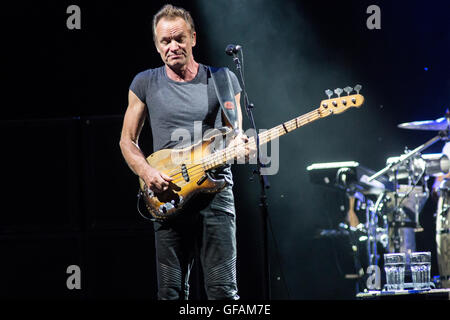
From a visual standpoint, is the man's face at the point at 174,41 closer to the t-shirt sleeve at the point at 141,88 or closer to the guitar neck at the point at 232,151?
the t-shirt sleeve at the point at 141,88

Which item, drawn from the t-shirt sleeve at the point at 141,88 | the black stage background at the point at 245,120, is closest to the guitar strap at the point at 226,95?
the t-shirt sleeve at the point at 141,88

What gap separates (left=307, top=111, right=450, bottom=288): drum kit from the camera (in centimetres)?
579

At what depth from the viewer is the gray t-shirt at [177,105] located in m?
3.41

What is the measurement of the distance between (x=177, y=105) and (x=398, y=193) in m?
3.60

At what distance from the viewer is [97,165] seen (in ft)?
19.0

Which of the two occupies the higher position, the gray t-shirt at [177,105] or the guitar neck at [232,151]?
the gray t-shirt at [177,105]

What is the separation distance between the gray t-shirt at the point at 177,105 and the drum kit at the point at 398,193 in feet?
9.64

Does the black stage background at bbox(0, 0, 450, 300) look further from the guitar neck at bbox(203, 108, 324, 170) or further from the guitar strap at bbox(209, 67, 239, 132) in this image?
the guitar strap at bbox(209, 67, 239, 132)

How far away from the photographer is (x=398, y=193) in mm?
6258

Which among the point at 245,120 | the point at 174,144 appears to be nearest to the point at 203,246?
the point at 174,144

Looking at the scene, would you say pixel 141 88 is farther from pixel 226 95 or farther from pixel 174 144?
pixel 226 95

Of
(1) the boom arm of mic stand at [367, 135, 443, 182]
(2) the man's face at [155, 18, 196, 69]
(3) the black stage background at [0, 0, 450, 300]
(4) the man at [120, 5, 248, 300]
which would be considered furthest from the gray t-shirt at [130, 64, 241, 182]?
(1) the boom arm of mic stand at [367, 135, 443, 182]

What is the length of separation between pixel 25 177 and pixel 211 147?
Answer: 3069 mm
